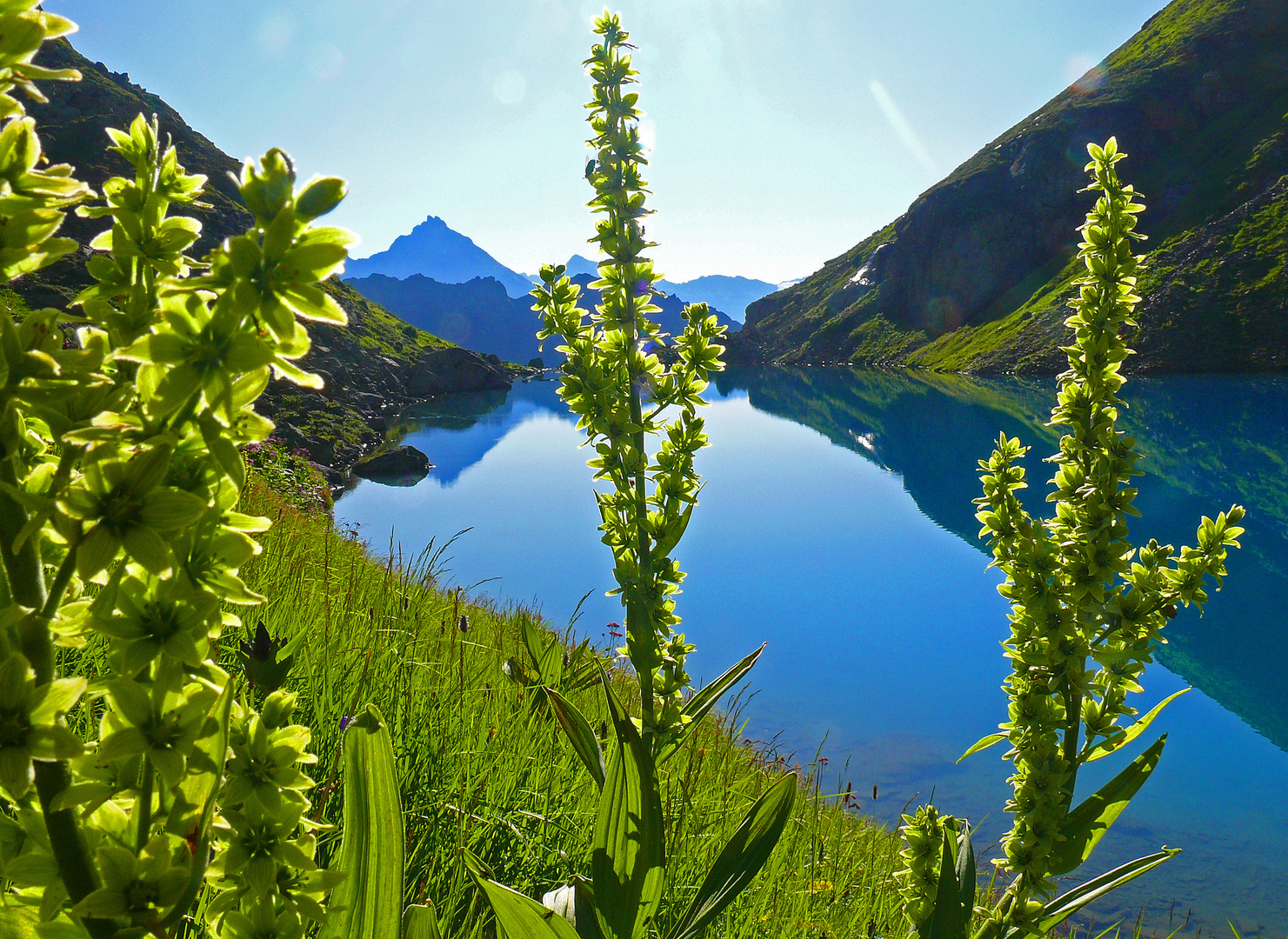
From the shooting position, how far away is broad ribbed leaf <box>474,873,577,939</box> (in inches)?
81.9

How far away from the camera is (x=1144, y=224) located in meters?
104

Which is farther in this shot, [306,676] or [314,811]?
[306,676]

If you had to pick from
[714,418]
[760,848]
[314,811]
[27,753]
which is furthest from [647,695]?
[714,418]

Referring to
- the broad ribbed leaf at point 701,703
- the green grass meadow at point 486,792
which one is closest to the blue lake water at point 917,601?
the green grass meadow at point 486,792

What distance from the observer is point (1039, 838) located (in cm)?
292

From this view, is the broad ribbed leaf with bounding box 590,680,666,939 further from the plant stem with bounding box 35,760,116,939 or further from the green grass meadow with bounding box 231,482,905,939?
the plant stem with bounding box 35,760,116,939

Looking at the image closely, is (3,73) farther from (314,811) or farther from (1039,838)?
(1039,838)

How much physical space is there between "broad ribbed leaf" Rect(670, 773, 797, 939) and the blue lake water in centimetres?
238

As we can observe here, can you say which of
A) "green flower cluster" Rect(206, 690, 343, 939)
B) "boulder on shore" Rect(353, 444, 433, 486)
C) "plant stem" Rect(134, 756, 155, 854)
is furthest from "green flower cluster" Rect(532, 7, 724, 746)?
"boulder on shore" Rect(353, 444, 433, 486)

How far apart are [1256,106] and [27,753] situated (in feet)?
517

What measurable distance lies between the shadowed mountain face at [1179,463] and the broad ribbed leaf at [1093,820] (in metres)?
7.67

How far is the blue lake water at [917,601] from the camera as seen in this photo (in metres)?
11.2

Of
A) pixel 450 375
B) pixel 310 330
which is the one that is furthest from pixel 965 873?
pixel 450 375

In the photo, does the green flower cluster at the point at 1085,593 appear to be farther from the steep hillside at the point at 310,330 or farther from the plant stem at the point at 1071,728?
the steep hillside at the point at 310,330
